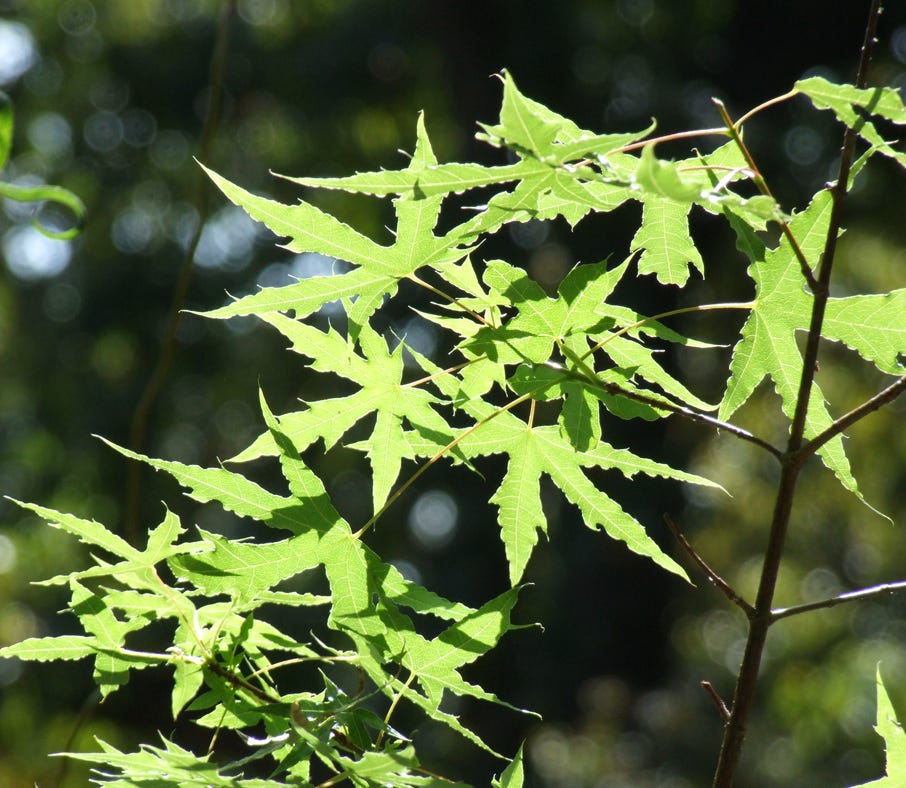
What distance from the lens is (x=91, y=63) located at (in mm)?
6797

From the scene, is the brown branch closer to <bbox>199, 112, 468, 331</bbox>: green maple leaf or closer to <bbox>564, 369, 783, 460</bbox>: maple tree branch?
<bbox>564, 369, 783, 460</bbox>: maple tree branch

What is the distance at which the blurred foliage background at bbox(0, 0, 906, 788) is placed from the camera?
491 cm

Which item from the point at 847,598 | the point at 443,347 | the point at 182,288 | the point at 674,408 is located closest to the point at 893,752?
the point at 847,598

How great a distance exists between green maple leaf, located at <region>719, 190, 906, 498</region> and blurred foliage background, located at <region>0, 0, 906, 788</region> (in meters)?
3.66

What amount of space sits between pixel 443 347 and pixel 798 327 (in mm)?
3823

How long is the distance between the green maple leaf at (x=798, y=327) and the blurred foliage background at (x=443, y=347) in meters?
3.66

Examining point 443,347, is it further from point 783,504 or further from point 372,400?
point 783,504

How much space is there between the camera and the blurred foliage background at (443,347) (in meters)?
4.91

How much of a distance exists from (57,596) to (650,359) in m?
5.59

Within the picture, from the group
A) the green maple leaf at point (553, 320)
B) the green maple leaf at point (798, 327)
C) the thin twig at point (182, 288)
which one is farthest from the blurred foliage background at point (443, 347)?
the green maple leaf at point (553, 320)

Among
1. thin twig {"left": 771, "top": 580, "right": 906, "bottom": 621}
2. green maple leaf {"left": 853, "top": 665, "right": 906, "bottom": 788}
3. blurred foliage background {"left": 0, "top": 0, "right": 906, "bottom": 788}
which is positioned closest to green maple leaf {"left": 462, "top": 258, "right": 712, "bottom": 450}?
thin twig {"left": 771, "top": 580, "right": 906, "bottom": 621}

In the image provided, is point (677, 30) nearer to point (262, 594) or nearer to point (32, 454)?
point (32, 454)

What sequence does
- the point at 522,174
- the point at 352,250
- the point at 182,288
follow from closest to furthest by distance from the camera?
the point at 522,174, the point at 352,250, the point at 182,288

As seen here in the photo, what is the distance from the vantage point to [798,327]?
777mm
